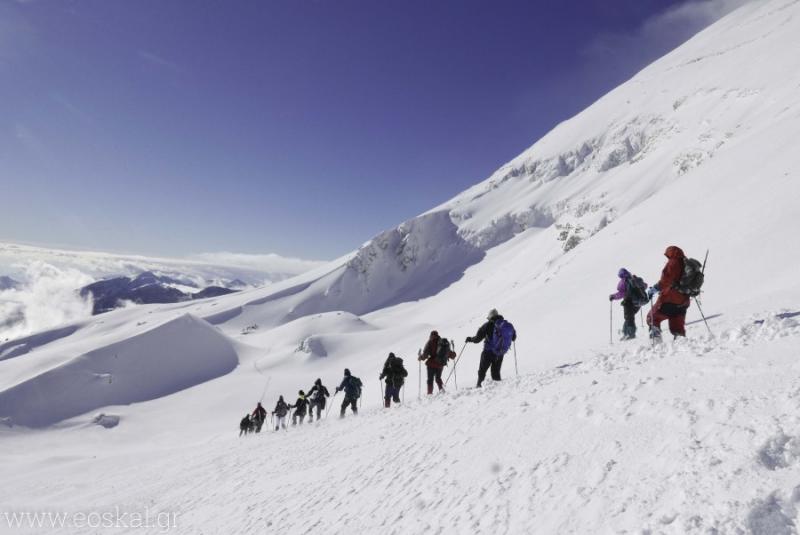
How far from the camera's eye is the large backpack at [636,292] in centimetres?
1112

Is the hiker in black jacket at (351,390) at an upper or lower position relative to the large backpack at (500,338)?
lower

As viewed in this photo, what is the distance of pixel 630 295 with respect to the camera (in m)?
11.3

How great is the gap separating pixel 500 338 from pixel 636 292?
374 centimetres

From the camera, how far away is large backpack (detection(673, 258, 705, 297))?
27.8ft

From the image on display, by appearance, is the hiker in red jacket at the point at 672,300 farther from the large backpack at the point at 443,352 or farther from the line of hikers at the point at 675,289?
the large backpack at the point at 443,352

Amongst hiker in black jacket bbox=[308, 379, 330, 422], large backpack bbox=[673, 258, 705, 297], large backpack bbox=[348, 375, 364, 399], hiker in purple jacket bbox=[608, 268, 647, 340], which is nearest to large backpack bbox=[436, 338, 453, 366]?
large backpack bbox=[348, 375, 364, 399]

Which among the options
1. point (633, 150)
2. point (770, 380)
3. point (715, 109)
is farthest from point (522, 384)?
point (633, 150)

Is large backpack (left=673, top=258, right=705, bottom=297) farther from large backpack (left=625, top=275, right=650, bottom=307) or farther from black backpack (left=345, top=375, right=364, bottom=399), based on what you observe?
black backpack (left=345, top=375, right=364, bottom=399)

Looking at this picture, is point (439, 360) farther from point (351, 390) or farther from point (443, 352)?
point (351, 390)

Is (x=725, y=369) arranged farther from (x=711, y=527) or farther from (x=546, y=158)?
(x=546, y=158)

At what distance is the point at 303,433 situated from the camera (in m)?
14.1

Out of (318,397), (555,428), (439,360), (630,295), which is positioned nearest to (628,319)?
(630,295)

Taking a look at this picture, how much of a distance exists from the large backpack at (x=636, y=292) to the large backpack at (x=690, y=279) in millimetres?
2534

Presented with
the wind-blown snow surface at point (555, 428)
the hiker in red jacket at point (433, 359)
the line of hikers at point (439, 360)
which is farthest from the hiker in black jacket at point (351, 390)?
the hiker in red jacket at point (433, 359)
